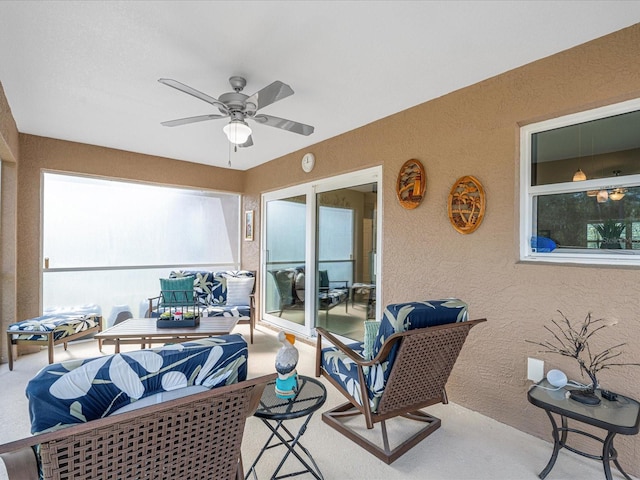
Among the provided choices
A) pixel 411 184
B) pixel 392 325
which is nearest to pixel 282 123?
pixel 411 184

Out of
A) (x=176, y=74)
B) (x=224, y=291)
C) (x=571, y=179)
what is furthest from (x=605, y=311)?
(x=224, y=291)

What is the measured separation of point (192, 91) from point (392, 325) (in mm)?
1825

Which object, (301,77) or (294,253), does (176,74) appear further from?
(294,253)

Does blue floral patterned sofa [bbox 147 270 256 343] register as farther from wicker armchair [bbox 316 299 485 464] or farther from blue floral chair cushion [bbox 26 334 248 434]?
blue floral chair cushion [bbox 26 334 248 434]

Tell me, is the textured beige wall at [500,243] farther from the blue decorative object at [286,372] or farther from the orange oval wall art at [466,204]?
the blue decorative object at [286,372]

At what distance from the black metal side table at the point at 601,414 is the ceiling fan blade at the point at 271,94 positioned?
2.33m

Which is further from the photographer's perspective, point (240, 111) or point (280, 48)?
point (240, 111)

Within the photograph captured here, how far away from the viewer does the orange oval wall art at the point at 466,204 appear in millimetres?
2555

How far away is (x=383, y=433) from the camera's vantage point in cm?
204

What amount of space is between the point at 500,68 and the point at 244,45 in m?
1.80

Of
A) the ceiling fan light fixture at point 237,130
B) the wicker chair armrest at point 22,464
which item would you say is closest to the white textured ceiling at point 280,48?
the ceiling fan light fixture at point 237,130

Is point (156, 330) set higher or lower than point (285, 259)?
lower

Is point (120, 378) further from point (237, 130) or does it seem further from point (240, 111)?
point (240, 111)

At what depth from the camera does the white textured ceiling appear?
1.80 meters
